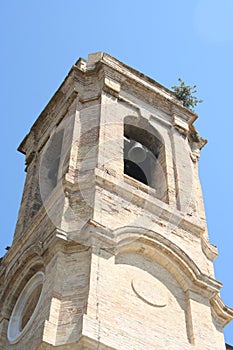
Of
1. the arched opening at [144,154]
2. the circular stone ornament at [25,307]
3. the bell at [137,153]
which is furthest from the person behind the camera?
the bell at [137,153]

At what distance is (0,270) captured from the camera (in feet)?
45.9

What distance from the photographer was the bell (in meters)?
15.4

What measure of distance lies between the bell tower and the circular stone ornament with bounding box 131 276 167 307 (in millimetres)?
24

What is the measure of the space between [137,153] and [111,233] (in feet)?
14.1

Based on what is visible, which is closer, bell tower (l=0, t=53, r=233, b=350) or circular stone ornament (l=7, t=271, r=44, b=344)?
bell tower (l=0, t=53, r=233, b=350)

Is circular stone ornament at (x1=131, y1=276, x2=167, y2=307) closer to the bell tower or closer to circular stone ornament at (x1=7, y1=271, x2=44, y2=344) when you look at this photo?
the bell tower

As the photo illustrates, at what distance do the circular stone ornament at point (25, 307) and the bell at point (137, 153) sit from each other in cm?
450

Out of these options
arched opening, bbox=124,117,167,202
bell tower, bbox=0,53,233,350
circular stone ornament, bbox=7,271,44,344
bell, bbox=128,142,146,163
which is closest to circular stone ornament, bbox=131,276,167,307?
bell tower, bbox=0,53,233,350

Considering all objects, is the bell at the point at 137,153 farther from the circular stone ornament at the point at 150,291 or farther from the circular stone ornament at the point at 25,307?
the circular stone ornament at the point at 25,307

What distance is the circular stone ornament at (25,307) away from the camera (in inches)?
457

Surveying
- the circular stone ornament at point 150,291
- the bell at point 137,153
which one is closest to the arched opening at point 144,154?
the bell at point 137,153

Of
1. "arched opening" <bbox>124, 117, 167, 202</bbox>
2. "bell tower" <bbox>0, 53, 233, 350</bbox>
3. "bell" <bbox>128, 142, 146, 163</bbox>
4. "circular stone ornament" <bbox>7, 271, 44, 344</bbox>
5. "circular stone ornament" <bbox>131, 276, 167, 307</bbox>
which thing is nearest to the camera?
"bell tower" <bbox>0, 53, 233, 350</bbox>

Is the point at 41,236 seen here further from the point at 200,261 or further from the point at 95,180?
the point at 200,261

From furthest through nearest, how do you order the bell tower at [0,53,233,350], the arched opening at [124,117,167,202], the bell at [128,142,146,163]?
1. the bell at [128,142,146,163]
2. the arched opening at [124,117,167,202]
3. the bell tower at [0,53,233,350]
